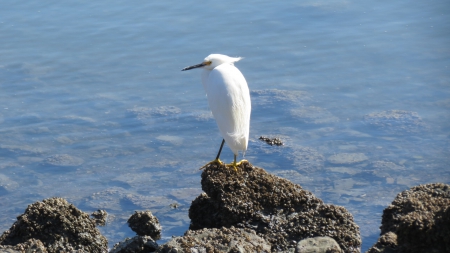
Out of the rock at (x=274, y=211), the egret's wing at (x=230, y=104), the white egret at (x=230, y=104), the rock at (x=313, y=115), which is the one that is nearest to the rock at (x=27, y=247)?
the rock at (x=274, y=211)

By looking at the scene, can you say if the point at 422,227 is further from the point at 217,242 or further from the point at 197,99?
the point at 197,99

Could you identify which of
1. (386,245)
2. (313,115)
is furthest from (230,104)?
(313,115)

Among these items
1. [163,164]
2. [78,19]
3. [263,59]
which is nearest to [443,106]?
[263,59]

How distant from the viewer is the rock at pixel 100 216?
6.49 metres

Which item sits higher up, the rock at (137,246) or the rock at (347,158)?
the rock at (137,246)

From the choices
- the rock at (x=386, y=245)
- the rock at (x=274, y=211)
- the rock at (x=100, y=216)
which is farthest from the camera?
the rock at (x=100, y=216)

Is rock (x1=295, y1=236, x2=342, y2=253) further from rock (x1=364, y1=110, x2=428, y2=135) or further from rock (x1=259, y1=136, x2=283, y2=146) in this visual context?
rock (x1=364, y1=110, x2=428, y2=135)

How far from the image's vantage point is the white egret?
5855mm

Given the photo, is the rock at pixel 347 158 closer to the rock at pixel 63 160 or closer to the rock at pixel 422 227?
the rock at pixel 422 227

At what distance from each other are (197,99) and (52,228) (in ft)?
14.8

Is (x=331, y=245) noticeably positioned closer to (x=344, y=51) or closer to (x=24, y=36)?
(x=344, y=51)

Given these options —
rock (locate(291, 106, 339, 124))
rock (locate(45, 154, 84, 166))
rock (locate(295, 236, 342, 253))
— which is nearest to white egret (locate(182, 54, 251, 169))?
rock (locate(295, 236, 342, 253))

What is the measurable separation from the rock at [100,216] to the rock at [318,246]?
2.61m

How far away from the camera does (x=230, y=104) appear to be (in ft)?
19.4
